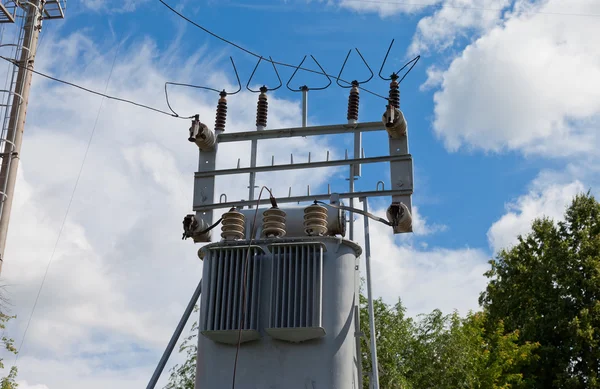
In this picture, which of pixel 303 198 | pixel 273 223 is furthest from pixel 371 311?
pixel 303 198

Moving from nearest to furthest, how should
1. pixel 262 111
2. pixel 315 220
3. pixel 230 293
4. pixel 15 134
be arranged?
pixel 230 293
pixel 315 220
pixel 262 111
pixel 15 134

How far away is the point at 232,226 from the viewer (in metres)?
9.75

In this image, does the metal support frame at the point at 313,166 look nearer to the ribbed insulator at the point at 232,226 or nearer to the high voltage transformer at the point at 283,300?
the high voltage transformer at the point at 283,300

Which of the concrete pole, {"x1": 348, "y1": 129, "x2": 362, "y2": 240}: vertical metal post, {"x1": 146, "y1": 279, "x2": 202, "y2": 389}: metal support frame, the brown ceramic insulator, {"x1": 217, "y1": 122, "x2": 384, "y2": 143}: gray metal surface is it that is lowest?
{"x1": 146, "y1": 279, "x2": 202, "y2": 389}: metal support frame

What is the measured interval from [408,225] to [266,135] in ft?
9.33

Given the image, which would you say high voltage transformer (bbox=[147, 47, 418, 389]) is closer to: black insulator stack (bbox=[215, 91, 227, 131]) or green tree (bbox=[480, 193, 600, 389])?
black insulator stack (bbox=[215, 91, 227, 131])

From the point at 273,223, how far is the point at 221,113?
9.98 ft

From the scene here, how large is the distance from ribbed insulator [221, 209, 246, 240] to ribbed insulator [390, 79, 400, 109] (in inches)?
118

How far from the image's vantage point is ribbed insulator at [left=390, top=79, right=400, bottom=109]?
1091 cm

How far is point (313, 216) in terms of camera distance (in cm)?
953

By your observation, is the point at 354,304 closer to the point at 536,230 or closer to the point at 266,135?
the point at 266,135

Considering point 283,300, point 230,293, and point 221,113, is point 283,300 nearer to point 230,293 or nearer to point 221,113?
point 230,293

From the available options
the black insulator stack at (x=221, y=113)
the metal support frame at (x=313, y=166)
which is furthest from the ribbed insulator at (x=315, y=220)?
the black insulator stack at (x=221, y=113)

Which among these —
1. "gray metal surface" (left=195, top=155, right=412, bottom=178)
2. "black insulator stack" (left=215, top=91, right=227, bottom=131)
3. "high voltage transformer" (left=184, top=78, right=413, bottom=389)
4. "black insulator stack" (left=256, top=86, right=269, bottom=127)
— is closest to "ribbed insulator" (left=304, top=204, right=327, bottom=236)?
"high voltage transformer" (left=184, top=78, right=413, bottom=389)
